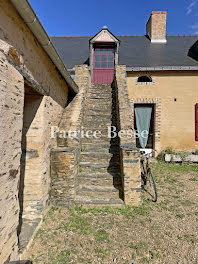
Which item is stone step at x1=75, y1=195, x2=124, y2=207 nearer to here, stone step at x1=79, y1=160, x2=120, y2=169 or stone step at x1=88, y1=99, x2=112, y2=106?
stone step at x1=79, y1=160, x2=120, y2=169

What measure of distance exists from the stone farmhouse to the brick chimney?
3.96ft

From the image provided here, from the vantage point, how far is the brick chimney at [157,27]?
10.4 m

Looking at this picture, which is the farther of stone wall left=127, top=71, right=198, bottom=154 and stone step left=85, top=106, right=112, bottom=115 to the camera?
stone wall left=127, top=71, right=198, bottom=154

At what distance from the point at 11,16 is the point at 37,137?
202 centimetres

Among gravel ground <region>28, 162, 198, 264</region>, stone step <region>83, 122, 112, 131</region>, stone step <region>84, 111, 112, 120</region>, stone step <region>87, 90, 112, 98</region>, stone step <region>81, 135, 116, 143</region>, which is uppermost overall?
stone step <region>87, 90, 112, 98</region>

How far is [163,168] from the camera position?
6660 millimetres

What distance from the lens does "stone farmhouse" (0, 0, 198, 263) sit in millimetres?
2178

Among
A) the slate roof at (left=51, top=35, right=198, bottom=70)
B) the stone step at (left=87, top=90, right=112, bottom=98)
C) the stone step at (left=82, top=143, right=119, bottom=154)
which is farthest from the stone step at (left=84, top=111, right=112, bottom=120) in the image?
the slate roof at (left=51, top=35, right=198, bottom=70)

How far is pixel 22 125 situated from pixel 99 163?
251 cm

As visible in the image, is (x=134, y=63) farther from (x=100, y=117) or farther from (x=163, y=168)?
(x=163, y=168)

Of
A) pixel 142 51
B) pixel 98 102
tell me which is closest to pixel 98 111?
pixel 98 102

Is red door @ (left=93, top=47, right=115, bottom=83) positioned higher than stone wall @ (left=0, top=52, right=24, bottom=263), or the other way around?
red door @ (left=93, top=47, right=115, bottom=83)

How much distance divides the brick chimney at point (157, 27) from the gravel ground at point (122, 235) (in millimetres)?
10428

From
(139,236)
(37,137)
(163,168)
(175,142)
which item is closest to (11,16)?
(37,137)
